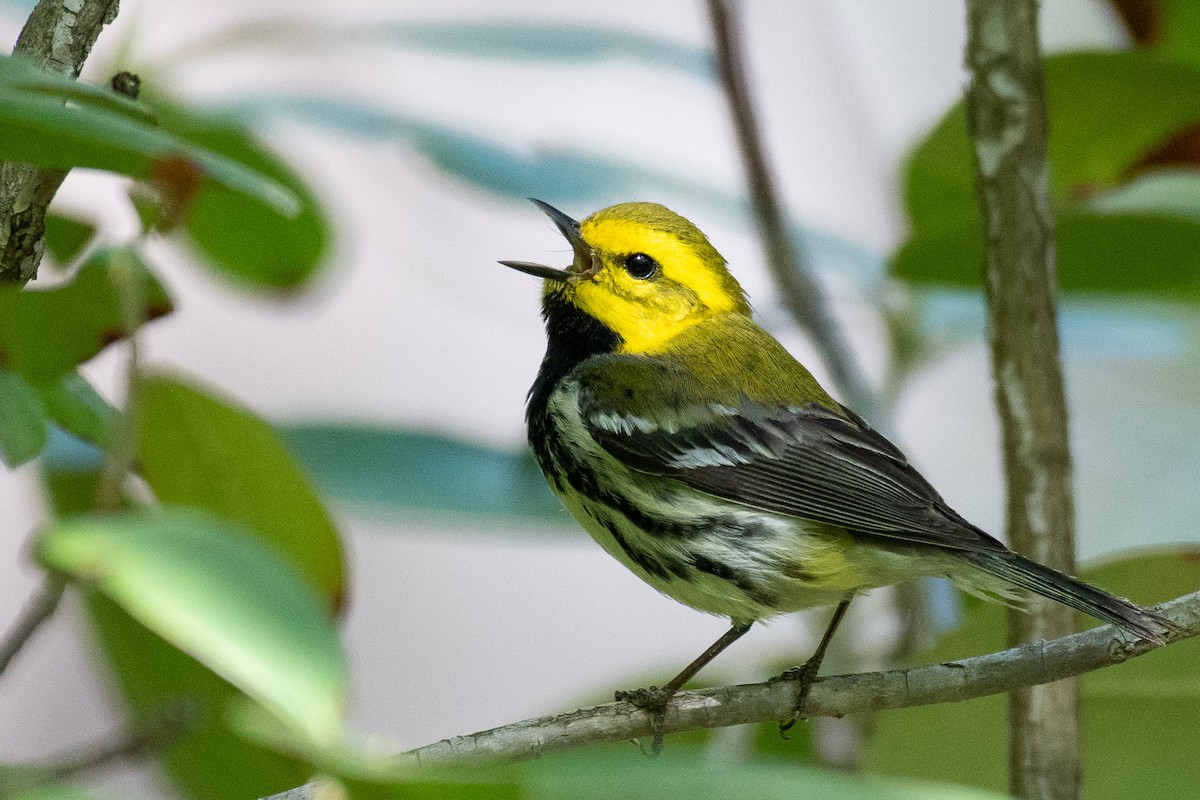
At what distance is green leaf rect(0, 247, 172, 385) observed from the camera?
899 millimetres

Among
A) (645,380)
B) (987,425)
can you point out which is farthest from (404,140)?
(987,425)

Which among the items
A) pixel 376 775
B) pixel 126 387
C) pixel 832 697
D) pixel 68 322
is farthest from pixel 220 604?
A: pixel 832 697

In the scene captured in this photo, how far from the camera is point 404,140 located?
1.83m

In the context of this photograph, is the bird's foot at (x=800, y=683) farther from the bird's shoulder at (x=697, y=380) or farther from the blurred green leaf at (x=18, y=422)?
the blurred green leaf at (x=18, y=422)

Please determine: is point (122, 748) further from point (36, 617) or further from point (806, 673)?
point (806, 673)

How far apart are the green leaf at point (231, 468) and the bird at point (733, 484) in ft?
1.27

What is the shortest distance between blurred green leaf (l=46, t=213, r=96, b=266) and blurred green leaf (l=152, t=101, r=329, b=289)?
27 centimetres

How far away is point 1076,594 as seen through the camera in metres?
1.14

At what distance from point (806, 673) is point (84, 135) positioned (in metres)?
0.98

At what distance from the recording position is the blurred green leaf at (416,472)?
162 cm

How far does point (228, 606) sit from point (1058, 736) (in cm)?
100

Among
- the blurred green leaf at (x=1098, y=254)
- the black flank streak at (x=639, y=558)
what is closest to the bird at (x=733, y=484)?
→ the black flank streak at (x=639, y=558)

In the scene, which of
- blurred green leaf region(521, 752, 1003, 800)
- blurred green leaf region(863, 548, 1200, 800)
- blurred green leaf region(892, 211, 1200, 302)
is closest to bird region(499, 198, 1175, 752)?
blurred green leaf region(863, 548, 1200, 800)

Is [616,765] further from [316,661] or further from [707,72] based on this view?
[707,72]
